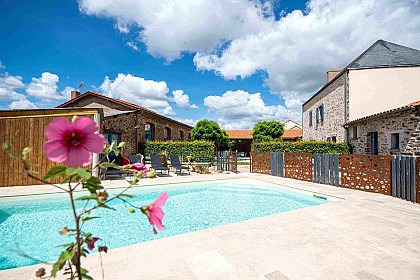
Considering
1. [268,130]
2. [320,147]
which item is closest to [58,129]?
[320,147]

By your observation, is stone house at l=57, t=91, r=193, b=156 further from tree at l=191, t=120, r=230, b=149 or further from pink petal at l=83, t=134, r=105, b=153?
pink petal at l=83, t=134, r=105, b=153

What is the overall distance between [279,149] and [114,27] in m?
12.9

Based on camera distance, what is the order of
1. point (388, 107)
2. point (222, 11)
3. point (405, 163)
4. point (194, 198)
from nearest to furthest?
point (405, 163)
point (194, 198)
point (222, 11)
point (388, 107)

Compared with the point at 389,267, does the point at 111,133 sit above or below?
above

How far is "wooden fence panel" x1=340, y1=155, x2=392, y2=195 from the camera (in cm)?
604

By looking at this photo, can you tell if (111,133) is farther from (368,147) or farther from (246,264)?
(368,147)

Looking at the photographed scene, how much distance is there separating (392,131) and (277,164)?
6.42 m

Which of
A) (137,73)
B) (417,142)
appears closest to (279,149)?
(417,142)

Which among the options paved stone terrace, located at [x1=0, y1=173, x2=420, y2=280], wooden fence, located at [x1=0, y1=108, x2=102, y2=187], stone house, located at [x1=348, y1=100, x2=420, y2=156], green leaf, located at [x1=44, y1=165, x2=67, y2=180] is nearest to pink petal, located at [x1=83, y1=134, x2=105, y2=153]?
green leaf, located at [x1=44, y1=165, x2=67, y2=180]

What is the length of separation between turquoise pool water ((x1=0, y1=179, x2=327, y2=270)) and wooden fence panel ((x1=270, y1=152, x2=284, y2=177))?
1723mm

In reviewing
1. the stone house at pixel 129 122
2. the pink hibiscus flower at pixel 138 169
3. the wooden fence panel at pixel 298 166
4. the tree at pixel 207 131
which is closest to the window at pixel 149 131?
the stone house at pixel 129 122

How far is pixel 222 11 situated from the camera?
8.89 metres

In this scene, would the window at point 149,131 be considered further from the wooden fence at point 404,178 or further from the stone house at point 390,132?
the wooden fence at point 404,178

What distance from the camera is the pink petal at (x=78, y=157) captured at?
722 mm
